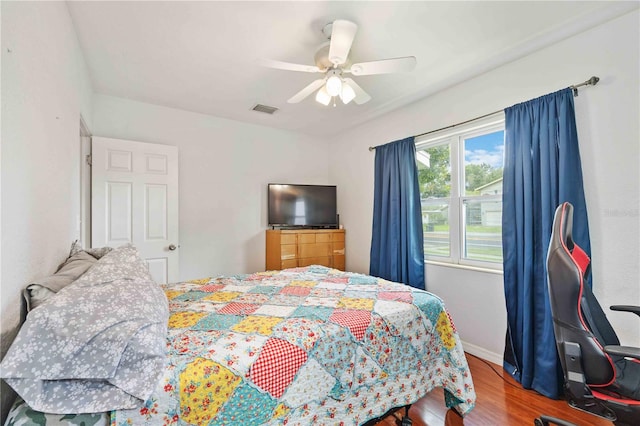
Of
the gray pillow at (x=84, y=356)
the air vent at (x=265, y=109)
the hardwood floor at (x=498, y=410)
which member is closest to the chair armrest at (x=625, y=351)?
the hardwood floor at (x=498, y=410)

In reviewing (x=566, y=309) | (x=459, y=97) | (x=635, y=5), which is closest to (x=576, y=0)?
(x=635, y=5)

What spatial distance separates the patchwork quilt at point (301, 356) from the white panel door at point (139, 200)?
131 centimetres

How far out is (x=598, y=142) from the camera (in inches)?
78.9

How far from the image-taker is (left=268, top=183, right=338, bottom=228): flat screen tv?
4090 mm

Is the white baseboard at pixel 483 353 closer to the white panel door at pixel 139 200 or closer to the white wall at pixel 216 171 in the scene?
the white wall at pixel 216 171

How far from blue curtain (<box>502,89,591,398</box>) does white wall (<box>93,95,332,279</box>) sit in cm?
290

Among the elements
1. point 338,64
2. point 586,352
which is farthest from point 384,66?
point 586,352

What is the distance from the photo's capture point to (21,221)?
1.11 m

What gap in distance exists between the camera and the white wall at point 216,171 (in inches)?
131

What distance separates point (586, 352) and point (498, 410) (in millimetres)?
886

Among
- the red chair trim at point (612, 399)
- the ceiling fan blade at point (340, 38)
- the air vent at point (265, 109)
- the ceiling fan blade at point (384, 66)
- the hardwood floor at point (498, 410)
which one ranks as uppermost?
the air vent at point (265, 109)

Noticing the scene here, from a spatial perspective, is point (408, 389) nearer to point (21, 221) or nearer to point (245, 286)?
point (245, 286)

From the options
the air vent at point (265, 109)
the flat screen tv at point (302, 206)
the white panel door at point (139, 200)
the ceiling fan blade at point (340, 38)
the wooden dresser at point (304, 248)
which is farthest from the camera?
the flat screen tv at point (302, 206)

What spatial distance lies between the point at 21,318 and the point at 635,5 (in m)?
3.56
